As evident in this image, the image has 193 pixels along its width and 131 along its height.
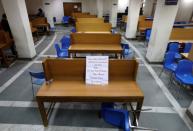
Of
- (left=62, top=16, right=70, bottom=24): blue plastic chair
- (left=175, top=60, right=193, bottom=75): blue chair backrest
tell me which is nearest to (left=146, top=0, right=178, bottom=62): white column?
(left=175, top=60, right=193, bottom=75): blue chair backrest

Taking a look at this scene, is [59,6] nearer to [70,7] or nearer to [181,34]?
[70,7]

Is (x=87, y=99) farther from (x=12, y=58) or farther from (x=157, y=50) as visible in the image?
(x=12, y=58)

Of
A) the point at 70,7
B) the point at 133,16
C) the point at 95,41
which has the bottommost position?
the point at 95,41

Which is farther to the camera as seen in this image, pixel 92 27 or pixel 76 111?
pixel 92 27

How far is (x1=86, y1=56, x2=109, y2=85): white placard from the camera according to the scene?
2.37m

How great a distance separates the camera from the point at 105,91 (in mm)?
2293

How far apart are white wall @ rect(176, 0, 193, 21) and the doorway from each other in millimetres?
7945

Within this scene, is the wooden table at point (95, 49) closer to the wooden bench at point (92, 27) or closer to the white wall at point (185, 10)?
the wooden bench at point (92, 27)

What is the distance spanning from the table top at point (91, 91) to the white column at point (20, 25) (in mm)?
3197

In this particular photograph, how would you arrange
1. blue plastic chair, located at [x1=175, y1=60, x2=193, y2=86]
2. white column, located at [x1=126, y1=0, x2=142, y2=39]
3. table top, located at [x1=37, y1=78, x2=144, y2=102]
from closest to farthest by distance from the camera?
table top, located at [x1=37, y1=78, x2=144, y2=102]
blue plastic chair, located at [x1=175, y1=60, x2=193, y2=86]
white column, located at [x1=126, y1=0, x2=142, y2=39]

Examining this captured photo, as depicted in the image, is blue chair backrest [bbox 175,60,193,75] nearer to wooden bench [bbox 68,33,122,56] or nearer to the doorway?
wooden bench [bbox 68,33,122,56]

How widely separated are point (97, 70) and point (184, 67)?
7.54 ft

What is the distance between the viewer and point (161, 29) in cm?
455

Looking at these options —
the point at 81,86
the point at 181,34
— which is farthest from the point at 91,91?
the point at 181,34
